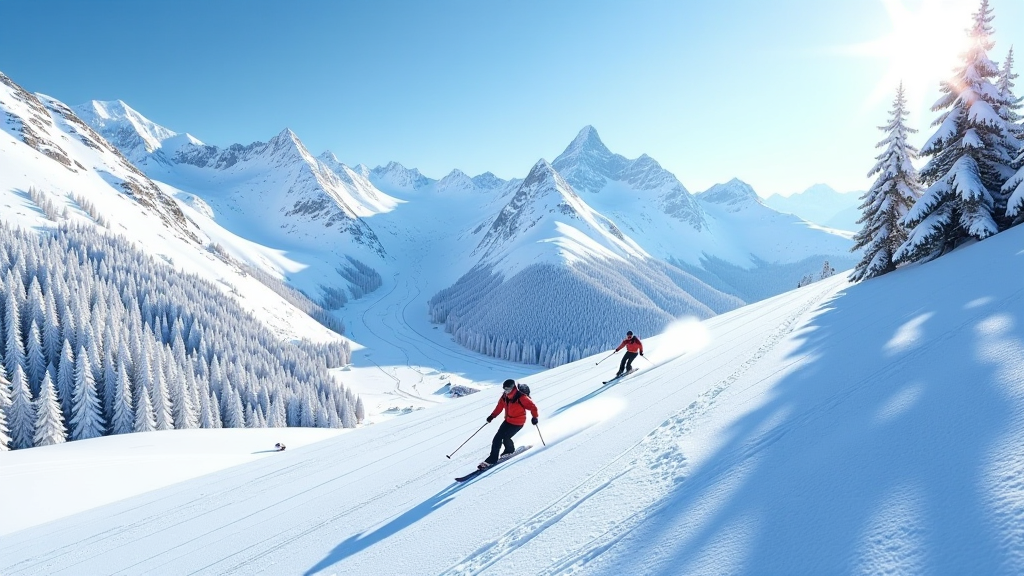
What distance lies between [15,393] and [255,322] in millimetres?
41158

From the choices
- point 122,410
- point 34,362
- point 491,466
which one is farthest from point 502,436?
point 34,362

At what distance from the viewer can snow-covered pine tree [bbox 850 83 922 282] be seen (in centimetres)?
2091

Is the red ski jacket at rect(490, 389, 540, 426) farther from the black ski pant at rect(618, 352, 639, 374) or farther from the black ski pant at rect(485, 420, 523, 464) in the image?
the black ski pant at rect(618, 352, 639, 374)

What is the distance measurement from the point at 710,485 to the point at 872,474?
1631mm

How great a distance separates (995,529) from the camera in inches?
121

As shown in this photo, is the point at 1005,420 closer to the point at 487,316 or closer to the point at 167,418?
the point at 167,418

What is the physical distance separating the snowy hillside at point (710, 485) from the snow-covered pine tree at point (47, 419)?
33.6 m

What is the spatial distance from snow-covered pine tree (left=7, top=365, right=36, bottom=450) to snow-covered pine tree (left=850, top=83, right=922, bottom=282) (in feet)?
202

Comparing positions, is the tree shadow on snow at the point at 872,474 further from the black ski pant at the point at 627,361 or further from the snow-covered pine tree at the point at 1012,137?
the snow-covered pine tree at the point at 1012,137

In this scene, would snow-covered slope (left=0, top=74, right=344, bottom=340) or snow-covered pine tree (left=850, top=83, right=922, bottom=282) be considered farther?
snow-covered slope (left=0, top=74, right=344, bottom=340)

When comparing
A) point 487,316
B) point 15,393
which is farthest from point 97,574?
point 487,316

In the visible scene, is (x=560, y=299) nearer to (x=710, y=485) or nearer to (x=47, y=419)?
(x=47, y=419)

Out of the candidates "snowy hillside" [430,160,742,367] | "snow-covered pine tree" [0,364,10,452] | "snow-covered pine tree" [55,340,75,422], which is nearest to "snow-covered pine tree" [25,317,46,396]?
"snow-covered pine tree" [55,340,75,422]

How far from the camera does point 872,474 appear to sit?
4.31 meters
